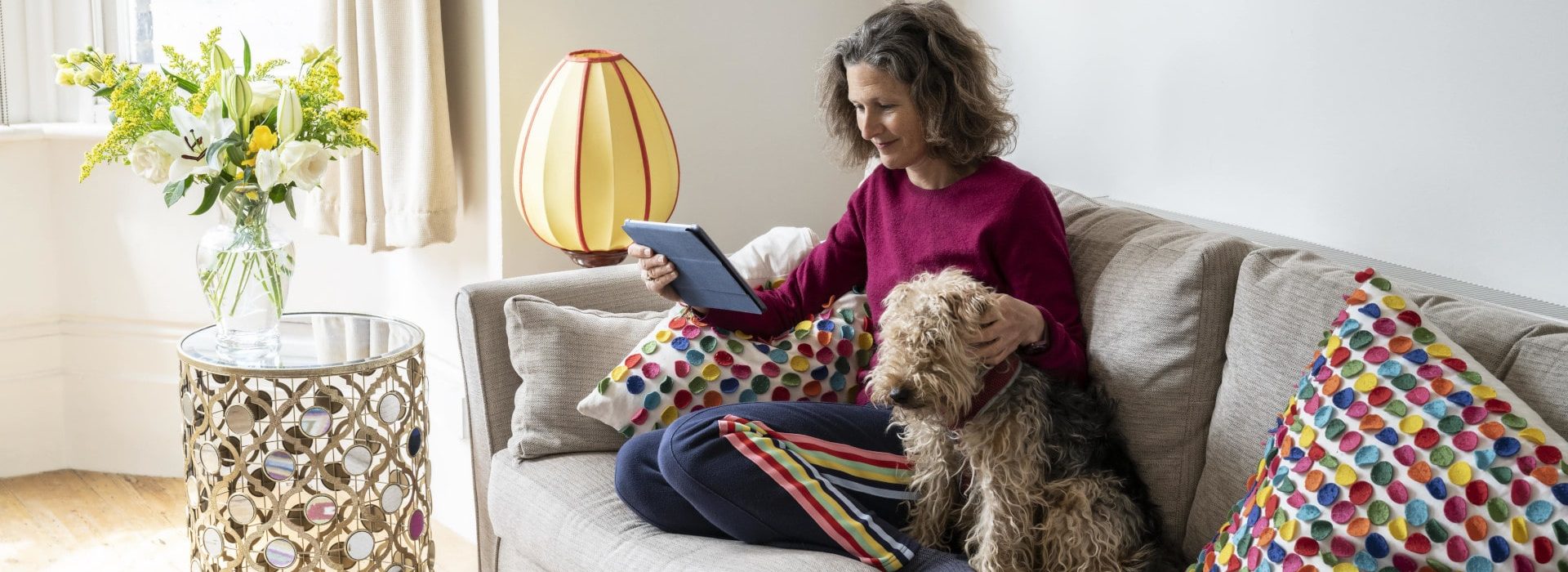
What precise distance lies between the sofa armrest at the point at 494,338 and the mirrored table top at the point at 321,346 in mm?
101

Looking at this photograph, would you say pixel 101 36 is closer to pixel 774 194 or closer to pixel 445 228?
pixel 445 228

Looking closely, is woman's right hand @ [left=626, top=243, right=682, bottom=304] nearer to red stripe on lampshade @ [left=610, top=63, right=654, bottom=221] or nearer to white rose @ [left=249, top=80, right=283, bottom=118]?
red stripe on lampshade @ [left=610, top=63, right=654, bottom=221]

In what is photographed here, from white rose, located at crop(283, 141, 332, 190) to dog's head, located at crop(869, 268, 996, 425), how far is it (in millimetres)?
1006

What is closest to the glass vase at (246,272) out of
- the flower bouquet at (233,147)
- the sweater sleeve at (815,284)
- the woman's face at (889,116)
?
the flower bouquet at (233,147)

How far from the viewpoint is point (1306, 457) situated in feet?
4.50

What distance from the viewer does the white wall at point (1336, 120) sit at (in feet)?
5.77

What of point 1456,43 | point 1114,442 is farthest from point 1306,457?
point 1456,43

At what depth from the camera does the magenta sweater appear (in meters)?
1.77

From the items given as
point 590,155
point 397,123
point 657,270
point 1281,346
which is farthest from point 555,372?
point 1281,346

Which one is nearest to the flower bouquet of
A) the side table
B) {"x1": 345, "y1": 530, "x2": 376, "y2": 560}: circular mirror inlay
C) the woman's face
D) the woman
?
the side table

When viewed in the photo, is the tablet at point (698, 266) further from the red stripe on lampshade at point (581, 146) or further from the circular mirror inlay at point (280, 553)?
the circular mirror inlay at point (280, 553)

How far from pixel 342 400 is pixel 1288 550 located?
4.60ft

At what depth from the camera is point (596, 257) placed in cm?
246

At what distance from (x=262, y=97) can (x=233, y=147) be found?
96 millimetres
